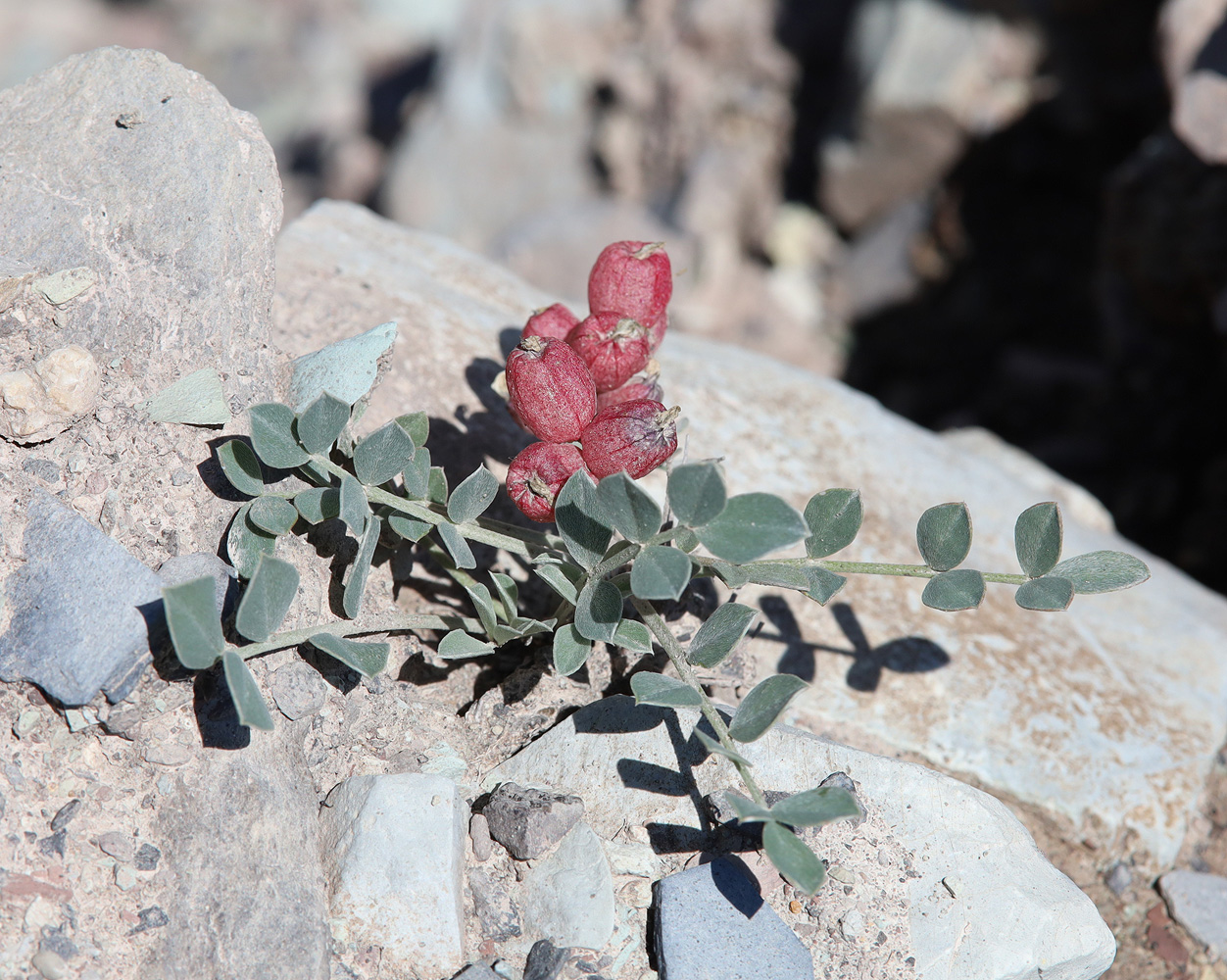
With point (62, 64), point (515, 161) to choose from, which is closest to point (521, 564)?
point (62, 64)

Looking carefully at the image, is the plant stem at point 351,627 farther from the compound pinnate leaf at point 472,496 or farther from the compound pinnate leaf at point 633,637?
the compound pinnate leaf at point 633,637

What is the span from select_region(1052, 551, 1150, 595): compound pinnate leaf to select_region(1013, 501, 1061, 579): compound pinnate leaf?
0.04m

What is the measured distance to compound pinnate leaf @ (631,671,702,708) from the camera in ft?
5.10

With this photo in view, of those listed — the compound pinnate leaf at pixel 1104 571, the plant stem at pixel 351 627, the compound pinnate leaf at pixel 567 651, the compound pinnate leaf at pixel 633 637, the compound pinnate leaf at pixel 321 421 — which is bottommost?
the plant stem at pixel 351 627

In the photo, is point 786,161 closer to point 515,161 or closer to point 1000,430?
point 515,161

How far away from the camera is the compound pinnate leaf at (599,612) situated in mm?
1624

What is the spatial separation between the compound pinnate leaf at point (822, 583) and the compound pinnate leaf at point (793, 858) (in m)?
0.41

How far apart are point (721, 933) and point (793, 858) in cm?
30

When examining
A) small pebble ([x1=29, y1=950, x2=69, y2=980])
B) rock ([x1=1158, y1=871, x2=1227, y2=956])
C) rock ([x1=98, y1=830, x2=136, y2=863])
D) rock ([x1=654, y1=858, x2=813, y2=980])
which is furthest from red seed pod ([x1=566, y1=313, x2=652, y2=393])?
rock ([x1=1158, y1=871, x2=1227, y2=956])

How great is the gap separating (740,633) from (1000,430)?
16.3 feet

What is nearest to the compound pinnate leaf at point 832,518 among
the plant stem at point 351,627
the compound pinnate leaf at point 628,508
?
the compound pinnate leaf at point 628,508

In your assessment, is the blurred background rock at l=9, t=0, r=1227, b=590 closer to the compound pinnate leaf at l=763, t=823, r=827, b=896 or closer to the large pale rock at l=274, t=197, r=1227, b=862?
the large pale rock at l=274, t=197, r=1227, b=862

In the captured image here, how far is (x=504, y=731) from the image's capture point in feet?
6.62

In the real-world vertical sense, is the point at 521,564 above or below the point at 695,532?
below
